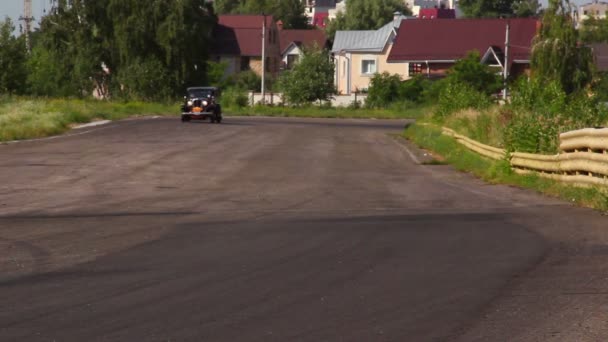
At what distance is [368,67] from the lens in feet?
351

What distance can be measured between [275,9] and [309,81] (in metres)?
71.4

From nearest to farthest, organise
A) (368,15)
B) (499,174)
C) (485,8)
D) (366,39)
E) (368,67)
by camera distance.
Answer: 1. (499,174)
2. (368,67)
3. (366,39)
4. (485,8)
5. (368,15)

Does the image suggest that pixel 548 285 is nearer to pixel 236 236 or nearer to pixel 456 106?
pixel 236 236

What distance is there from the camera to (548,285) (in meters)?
9.24

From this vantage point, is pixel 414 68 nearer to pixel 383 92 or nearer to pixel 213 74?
pixel 383 92

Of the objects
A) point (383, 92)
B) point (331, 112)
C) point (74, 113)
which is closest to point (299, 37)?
point (383, 92)

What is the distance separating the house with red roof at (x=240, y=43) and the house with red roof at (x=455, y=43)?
2340 cm

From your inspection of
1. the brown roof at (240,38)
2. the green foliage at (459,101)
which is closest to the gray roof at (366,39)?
the brown roof at (240,38)

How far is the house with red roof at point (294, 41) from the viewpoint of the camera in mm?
128125

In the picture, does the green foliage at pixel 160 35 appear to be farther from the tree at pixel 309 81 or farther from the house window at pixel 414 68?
the house window at pixel 414 68

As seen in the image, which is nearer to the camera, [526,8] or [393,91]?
[393,91]

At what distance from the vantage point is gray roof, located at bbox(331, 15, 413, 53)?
4107 inches

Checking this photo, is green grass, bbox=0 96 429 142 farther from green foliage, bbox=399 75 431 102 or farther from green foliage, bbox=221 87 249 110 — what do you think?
green foliage, bbox=221 87 249 110

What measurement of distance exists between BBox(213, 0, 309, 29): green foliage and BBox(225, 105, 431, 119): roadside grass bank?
73449mm
